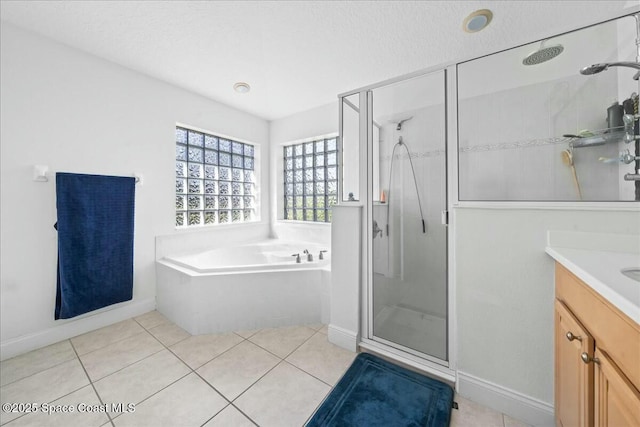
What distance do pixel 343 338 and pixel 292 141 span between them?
2.81 metres

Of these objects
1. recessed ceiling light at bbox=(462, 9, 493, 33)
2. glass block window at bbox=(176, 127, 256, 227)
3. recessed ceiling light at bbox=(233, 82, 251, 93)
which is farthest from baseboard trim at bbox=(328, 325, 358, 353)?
recessed ceiling light at bbox=(233, 82, 251, 93)

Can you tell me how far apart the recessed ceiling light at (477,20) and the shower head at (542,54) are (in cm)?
55

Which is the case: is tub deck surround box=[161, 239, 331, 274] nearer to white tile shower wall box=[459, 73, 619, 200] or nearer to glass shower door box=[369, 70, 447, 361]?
glass shower door box=[369, 70, 447, 361]

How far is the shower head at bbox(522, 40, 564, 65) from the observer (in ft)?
4.29

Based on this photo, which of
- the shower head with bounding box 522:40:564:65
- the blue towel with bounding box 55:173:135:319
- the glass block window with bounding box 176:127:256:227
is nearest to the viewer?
the shower head with bounding box 522:40:564:65

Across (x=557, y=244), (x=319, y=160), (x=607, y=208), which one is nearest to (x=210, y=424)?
(x=557, y=244)

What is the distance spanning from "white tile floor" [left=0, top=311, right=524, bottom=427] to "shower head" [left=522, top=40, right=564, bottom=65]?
6.54ft

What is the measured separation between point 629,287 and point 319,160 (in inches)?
126

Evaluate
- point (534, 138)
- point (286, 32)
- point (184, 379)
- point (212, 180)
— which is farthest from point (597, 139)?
point (212, 180)

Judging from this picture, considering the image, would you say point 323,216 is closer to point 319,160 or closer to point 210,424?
point 319,160

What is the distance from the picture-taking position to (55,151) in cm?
195

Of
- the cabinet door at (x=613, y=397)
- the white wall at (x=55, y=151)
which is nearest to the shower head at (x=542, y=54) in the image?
the cabinet door at (x=613, y=397)

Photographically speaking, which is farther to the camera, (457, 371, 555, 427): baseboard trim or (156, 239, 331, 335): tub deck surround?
(156, 239, 331, 335): tub deck surround

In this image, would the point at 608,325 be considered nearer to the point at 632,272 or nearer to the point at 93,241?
the point at 632,272
